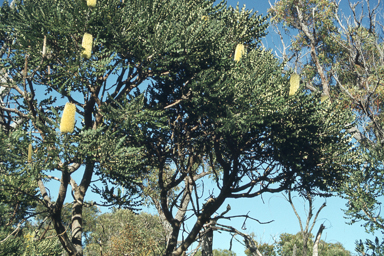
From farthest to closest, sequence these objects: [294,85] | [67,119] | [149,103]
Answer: [149,103] < [294,85] < [67,119]

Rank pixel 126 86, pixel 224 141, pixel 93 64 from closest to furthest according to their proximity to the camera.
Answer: pixel 93 64 → pixel 126 86 → pixel 224 141

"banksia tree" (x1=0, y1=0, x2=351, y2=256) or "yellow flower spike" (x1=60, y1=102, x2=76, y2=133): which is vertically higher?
"banksia tree" (x1=0, y1=0, x2=351, y2=256)

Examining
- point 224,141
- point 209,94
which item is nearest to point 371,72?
point 224,141

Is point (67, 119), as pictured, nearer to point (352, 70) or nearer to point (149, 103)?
point (149, 103)

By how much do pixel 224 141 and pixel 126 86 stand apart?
4.16 metres

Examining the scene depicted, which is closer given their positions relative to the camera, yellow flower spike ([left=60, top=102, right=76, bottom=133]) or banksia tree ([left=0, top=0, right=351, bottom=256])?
yellow flower spike ([left=60, top=102, right=76, bottom=133])

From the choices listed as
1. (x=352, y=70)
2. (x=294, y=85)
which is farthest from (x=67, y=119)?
(x=352, y=70)

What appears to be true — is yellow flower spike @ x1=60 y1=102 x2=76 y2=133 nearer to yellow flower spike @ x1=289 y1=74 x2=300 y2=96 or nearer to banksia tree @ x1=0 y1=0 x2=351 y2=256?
banksia tree @ x1=0 y1=0 x2=351 y2=256

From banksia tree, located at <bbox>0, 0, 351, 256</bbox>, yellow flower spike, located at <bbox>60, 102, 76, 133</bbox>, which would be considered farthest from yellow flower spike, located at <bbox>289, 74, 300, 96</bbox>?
yellow flower spike, located at <bbox>60, 102, 76, 133</bbox>

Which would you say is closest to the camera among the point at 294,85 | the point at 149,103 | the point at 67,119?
the point at 67,119

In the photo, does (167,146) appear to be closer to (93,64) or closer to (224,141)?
(224,141)

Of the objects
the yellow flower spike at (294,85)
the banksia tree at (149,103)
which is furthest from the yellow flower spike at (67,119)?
the yellow flower spike at (294,85)

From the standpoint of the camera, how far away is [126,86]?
38.9 feet

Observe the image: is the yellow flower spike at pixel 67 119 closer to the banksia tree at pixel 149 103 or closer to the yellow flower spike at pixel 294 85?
the banksia tree at pixel 149 103
